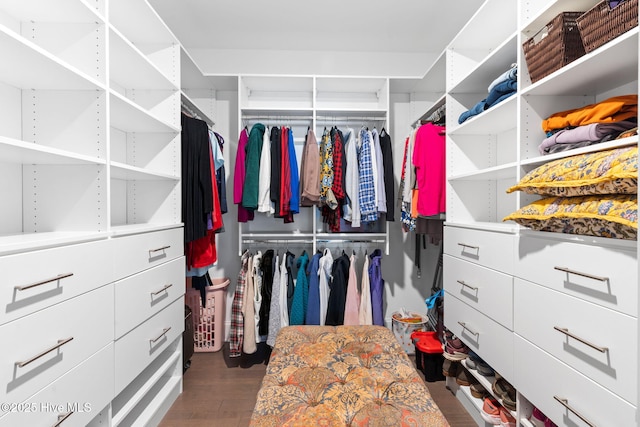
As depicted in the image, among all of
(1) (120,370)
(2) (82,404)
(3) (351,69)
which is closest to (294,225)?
(3) (351,69)

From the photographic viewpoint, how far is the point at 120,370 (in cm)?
131

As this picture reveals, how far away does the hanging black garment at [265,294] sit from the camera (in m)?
2.37

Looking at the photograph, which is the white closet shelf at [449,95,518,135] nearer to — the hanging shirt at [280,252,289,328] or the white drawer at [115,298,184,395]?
the hanging shirt at [280,252,289,328]

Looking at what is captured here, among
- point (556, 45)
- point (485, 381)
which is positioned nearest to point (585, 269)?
point (556, 45)

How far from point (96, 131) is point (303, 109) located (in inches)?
60.1

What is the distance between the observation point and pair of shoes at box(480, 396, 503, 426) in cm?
152

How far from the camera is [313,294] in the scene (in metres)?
Answer: 2.36

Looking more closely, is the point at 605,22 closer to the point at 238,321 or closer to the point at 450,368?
the point at 450,368

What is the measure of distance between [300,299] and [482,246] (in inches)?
53.2

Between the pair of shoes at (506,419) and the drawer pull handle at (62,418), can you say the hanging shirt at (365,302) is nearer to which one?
the pair of shoes at (506,419)

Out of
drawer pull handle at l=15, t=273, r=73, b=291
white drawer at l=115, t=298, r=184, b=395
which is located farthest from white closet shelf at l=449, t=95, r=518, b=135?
white drawer at l=115, t=298, r=184, b=395

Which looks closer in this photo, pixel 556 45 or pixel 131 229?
pixel 556 45

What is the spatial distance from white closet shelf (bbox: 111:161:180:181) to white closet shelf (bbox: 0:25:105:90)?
1.10 ft

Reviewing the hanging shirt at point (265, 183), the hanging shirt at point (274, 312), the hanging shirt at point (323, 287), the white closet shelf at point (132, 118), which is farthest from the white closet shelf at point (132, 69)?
the hanging shirt at point (323, 287)
